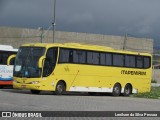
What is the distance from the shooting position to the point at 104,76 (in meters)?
36.0

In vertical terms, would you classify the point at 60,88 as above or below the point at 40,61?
below

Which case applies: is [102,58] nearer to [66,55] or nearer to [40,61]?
[66,55]

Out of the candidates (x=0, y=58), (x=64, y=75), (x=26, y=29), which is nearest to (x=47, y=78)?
(x=64, y=75)

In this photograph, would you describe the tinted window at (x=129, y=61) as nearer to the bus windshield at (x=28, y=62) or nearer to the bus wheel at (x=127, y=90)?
the bus wheel at (x=127, y=90)

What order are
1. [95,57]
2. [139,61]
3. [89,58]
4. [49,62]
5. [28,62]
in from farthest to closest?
[139,61], [95,57], [89,58], [28,62], [49,62]

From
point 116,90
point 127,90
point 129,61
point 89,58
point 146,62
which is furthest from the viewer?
point 146,62

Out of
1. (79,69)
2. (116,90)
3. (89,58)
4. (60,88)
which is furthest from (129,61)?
(60,88)

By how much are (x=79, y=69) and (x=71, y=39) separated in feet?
70.6

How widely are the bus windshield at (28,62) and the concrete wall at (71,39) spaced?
1933 cm

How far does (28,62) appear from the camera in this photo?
3247cm

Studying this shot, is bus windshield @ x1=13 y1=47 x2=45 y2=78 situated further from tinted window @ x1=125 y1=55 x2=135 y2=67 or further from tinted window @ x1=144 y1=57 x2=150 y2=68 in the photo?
tinted window @ x1=144 y1=57 x2=150 y2=68

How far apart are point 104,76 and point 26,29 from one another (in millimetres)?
18713

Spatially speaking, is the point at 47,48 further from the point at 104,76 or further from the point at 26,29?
the point at 26,29

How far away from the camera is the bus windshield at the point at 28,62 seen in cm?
3206
